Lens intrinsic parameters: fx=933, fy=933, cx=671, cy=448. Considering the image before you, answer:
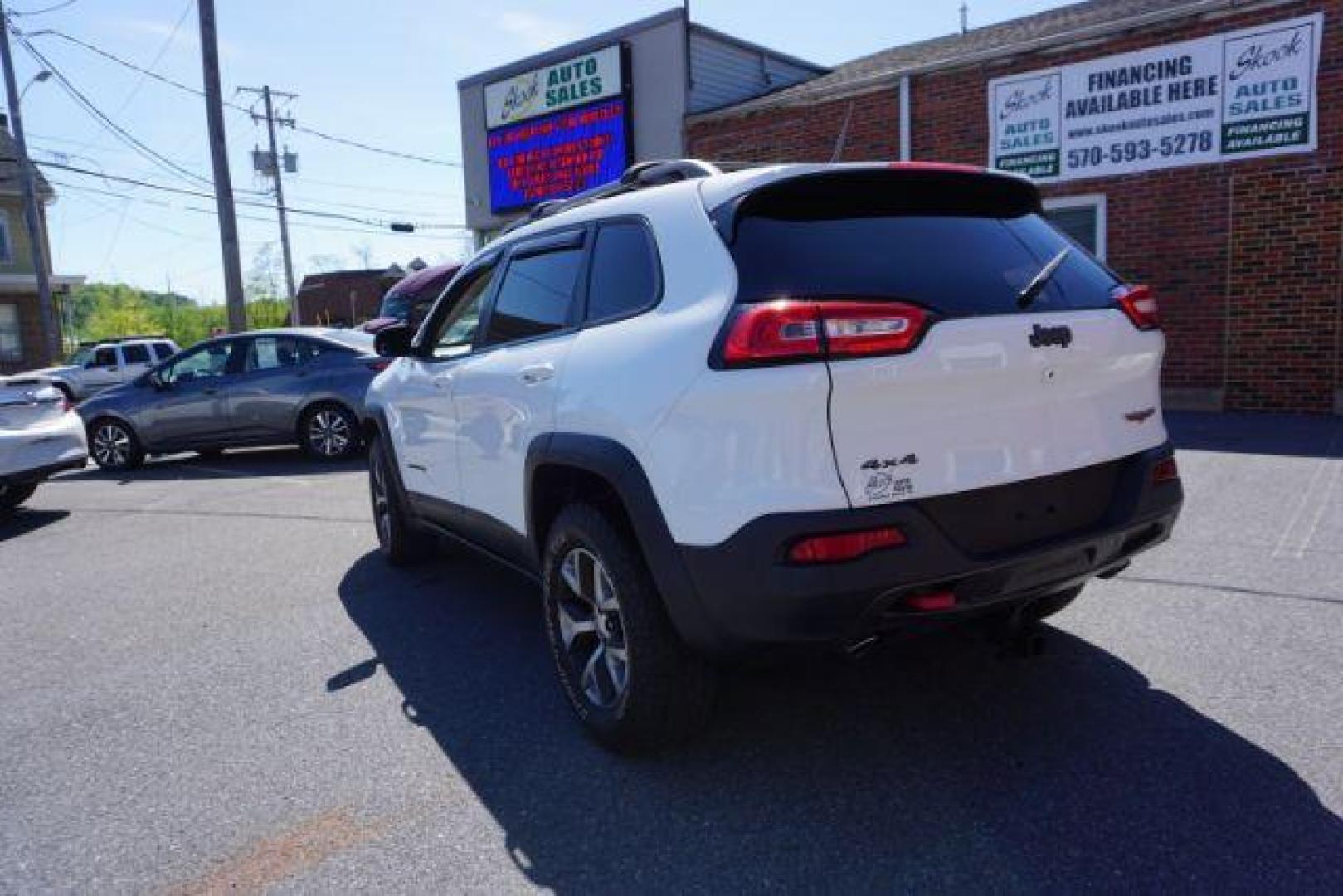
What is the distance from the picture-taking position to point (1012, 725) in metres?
3.06

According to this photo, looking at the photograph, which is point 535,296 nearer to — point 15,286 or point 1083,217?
point 1083,217

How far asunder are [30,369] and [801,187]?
35.2 m

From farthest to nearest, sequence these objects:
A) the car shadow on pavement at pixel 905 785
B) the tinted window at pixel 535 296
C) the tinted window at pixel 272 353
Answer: the tinted window at pixel 272 353 → the tinted window at pixel 535 296 → the car shadow on pavement at pixel 905 785

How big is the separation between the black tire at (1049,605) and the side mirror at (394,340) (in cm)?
319

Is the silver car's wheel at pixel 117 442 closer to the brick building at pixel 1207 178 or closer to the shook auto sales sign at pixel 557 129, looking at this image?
the shook auto sales sign at pixel 557 129

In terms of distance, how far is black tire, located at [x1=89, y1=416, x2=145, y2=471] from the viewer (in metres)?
11.0

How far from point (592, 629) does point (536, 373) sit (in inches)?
36.8

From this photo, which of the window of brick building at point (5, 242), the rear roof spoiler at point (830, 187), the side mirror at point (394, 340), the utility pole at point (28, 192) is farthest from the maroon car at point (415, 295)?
the window of brick building at point (5, 242)

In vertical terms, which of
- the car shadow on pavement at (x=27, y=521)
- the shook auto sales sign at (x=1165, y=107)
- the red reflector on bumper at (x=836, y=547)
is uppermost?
the shook auto sales sign at (x=1165, y=107)

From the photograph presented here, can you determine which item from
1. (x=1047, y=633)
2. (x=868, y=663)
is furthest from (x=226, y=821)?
(x=1047, y=633)

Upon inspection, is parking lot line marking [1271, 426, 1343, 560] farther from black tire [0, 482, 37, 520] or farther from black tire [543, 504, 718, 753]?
black tire [0, 482, 37, 520]

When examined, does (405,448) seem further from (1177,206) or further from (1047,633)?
(1177,206)

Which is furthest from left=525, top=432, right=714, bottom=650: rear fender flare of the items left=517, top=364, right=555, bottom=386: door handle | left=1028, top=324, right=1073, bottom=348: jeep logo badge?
left=1028, top=324, right=1073, bottom=348: jeep logo badge

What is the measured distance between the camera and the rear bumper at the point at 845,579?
2.37m
